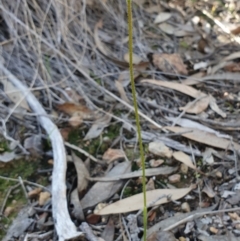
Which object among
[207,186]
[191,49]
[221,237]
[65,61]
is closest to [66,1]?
[65,61]

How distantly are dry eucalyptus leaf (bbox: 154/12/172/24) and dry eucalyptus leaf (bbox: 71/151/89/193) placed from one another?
102 cm

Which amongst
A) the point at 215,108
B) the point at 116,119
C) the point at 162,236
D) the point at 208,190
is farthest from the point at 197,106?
the point at 162,236

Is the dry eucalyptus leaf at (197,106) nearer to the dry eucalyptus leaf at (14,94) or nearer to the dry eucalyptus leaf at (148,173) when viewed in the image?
the dry eucalyptus leaf at (148,173)

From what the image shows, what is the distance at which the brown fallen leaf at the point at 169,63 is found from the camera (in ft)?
6.79

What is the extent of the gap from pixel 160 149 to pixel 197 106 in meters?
0.32

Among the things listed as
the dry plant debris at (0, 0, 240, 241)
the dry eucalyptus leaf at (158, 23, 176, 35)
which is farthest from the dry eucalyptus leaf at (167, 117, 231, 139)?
the dry eucalyptus leaf at (158, 23, 176, 35)

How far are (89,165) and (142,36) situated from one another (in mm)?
844

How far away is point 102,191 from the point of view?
1.57 m

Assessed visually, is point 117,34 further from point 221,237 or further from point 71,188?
point 221,237

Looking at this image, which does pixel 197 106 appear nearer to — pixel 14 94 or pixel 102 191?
pixel 102 191

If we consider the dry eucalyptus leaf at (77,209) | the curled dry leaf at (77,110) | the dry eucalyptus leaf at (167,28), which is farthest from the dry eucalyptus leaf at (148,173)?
the dry eucalyptus leaf at (167,28)

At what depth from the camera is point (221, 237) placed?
4.52ft

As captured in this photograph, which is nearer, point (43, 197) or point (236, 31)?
point (43, 197)

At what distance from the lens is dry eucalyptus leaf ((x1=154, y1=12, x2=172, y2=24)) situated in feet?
7.96
